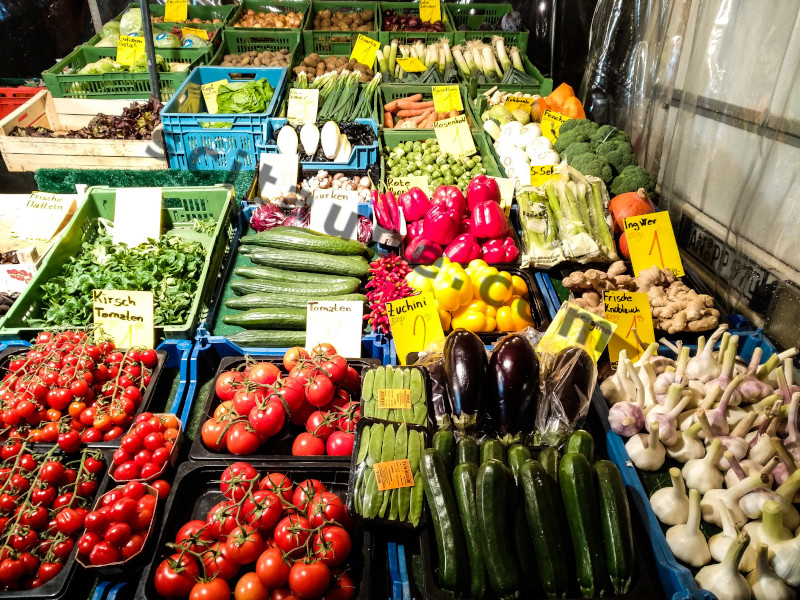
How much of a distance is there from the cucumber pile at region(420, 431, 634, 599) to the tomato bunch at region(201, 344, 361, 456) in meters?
0.49

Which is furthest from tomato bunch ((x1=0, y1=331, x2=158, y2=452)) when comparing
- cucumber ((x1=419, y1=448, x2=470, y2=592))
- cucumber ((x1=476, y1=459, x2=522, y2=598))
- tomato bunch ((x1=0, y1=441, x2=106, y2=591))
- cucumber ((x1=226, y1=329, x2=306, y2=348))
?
cucumber ((x1=476, y1=459, x2=522, y2=598))

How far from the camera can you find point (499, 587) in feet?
4.53

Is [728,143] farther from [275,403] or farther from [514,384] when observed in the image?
[275,403]

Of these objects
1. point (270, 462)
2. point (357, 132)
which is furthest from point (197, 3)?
point (270, 462)

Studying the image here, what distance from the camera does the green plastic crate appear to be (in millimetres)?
2477

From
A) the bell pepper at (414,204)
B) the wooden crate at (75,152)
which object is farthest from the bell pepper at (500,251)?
the wooden crate at (75,152)

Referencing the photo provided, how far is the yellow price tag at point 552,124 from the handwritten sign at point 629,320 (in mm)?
2183

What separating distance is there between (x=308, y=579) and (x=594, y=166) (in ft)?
10.1

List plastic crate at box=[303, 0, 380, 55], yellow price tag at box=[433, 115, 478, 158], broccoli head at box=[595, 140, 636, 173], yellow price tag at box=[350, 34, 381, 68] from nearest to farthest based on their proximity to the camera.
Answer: broccoli head at box=[595, 140, 636, 173] → yellow price tag at box=[433, 115, 478, 158] → yellow price tag at box=[350, 34, 381, 68] → plastic crate at box=[303, 0, 380, 55]

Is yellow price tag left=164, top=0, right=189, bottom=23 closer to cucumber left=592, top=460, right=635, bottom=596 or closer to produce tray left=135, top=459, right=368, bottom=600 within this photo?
produce tray left=135, top=459, right=368, bottom=600

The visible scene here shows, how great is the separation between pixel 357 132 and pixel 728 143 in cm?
248

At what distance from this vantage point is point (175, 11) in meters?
5.73

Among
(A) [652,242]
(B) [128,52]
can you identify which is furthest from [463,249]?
(B) [128,52]

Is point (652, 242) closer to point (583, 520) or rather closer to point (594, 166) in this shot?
point (594, 166)
